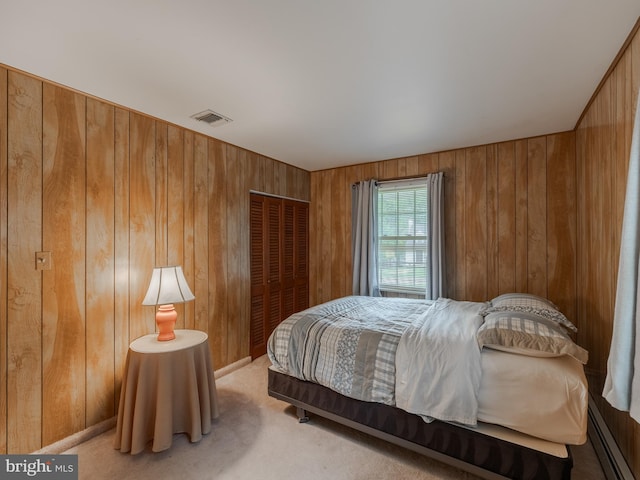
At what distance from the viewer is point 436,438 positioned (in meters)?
1.78

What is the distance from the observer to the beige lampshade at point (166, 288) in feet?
7.30

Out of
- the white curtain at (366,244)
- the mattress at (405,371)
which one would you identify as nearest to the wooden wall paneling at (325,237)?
the white curtain at (366,244)

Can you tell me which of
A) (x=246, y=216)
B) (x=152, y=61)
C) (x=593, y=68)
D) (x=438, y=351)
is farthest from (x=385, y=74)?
(x=246, y=216)

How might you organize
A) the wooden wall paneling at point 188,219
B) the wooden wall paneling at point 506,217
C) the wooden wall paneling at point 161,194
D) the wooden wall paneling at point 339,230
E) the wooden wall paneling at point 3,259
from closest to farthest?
the wooden wall paneling at point 3,259 < the wooden wall paneling at point 161,194 < the wooden wall paneling at point 188,219 < the wooden wall paneling at point 506,217 < the wooden wall paneling at point 339,230

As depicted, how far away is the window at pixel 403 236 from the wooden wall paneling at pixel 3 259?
3.44m

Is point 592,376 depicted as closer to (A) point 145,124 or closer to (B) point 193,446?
(B) point 193,446

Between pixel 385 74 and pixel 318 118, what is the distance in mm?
823

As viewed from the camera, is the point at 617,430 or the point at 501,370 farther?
the point at 617,430

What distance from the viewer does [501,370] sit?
167 cm

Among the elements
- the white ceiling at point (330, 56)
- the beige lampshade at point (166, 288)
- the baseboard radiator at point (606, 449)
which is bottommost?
the baseboard radiator at point (606, 449)

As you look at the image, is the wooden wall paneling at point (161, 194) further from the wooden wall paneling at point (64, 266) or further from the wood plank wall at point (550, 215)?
the wood plank wall at point (550, 215)

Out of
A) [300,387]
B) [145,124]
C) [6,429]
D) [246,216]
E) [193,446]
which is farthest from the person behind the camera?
[246,216]

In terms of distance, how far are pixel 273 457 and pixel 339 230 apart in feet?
Answer: 9.33

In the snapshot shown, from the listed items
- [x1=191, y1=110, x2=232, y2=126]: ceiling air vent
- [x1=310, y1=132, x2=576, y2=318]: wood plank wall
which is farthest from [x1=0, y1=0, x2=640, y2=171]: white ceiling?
[x1=310, y1=132, x2=576, y2=318]: wood plank wall
